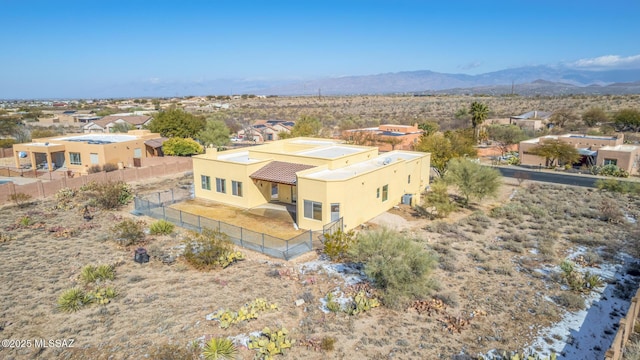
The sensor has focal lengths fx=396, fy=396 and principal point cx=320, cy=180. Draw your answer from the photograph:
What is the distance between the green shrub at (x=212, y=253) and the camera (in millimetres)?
19219

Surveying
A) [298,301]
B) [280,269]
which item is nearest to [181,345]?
[298,301]

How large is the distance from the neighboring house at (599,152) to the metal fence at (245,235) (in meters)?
37.5

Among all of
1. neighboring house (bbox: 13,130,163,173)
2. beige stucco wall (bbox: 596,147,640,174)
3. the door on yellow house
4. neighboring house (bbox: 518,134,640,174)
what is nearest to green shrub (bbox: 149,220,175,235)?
the door on yellow house

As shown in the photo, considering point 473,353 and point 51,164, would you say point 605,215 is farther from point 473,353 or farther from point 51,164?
point 51,164

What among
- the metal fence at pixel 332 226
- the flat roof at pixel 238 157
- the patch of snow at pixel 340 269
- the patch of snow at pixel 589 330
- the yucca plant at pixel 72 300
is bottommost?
the patch of snow at pixel 589 330

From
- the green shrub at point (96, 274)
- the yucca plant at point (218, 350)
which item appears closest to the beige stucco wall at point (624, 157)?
the yucca plant at point (218, 350)

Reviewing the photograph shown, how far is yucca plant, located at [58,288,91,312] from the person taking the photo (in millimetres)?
15297

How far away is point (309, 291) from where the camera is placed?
1708cm

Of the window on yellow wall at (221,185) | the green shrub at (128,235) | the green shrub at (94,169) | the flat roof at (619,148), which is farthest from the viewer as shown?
the flat roof at (619,148)

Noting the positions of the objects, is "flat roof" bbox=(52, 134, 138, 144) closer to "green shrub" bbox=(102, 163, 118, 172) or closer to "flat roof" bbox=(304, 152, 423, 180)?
"green shrub" bbox=(102, 163, 118, 172)

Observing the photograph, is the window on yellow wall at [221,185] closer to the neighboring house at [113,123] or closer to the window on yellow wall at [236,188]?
the window on yellow wall at [236,188]

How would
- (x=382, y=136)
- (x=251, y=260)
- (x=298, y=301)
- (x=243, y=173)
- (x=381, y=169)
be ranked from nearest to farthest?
(x=298, y=301)
(x=251, y=260)
(x=381, y=169)
(x=243, y=173)
(x=382, y=136)

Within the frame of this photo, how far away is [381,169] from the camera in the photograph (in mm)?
26812

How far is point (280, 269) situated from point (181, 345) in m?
6.72
